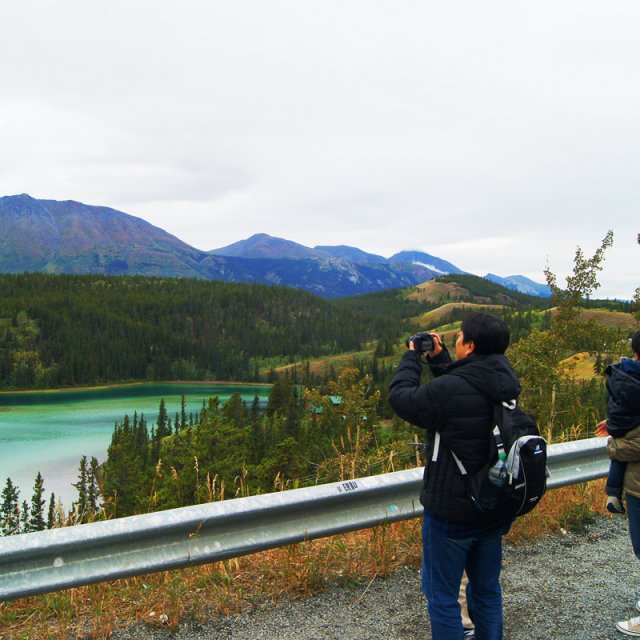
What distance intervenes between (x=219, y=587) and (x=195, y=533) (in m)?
0.70

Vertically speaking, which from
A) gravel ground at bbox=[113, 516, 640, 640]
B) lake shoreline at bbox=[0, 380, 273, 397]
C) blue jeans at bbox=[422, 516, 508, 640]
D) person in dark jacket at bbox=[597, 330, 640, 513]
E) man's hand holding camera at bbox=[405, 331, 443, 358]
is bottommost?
lake shoreline at bbox=[0, 380, 273, 397]

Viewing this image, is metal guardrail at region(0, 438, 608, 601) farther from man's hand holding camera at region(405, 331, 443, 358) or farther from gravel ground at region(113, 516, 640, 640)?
man's hand holding camera at region(405, 331, 443, 358)

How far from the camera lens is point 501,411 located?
3018mm

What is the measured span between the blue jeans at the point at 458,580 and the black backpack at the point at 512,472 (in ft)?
0.98

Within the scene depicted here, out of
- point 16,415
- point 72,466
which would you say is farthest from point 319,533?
point 16,415

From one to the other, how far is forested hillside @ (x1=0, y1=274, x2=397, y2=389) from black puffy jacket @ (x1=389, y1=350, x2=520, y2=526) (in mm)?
143461

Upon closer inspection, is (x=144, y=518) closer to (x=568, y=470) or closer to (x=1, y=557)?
(x=1, y=557)

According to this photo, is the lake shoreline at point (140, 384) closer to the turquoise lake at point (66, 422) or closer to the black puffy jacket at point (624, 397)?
the turquoise lake at point (66, 422)

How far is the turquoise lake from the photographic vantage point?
52.8m

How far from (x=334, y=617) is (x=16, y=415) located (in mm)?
98552

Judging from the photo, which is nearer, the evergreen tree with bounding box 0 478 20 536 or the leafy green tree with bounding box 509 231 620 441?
the evergreen tree with bounding box 0 478 20 536

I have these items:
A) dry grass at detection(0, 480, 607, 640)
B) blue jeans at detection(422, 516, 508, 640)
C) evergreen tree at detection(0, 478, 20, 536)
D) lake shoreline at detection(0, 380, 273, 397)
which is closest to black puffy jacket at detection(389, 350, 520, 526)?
blue jeans at detection(422, 516, 508, 640)

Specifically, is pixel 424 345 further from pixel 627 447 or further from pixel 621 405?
pixel 627 447

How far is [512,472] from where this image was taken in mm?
2887
